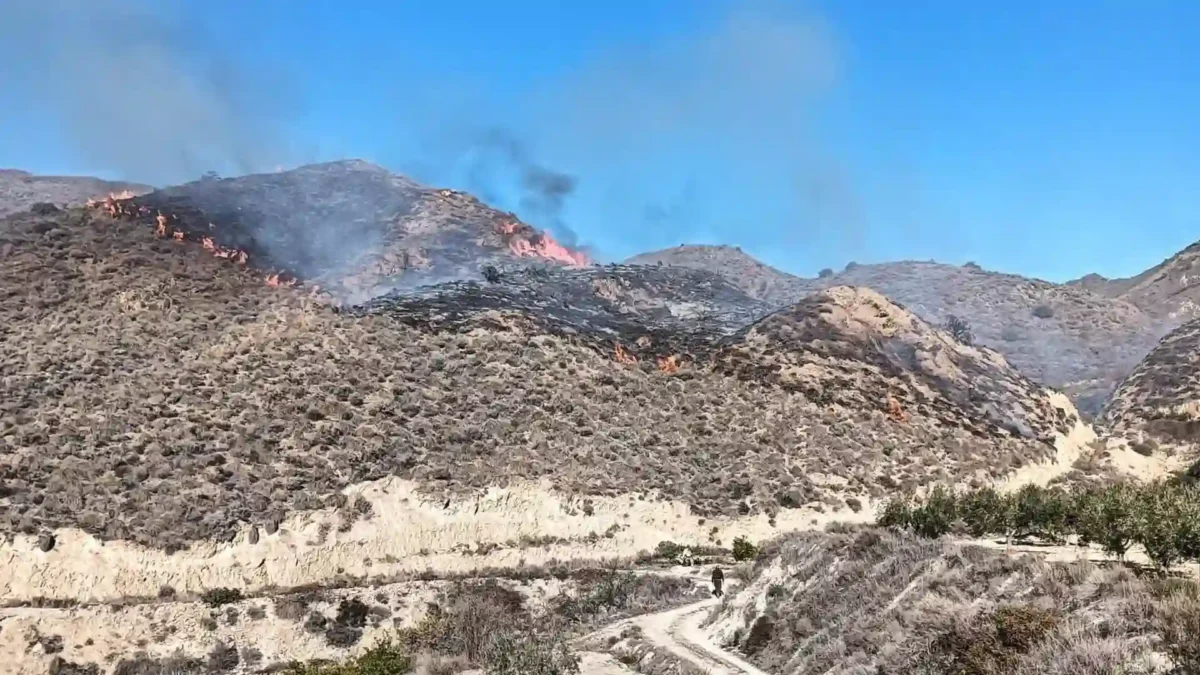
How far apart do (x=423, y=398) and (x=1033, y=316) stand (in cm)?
9164

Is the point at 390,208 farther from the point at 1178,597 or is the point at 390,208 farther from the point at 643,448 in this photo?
the point at 1178,597

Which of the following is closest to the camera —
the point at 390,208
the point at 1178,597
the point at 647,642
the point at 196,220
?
the point at 1178,597

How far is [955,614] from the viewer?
13.6m

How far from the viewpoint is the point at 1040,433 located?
2328 inches

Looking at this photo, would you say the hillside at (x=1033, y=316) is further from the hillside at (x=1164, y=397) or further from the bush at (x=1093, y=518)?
the bush at (x=1093, y=518)

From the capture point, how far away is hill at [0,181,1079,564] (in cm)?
3925

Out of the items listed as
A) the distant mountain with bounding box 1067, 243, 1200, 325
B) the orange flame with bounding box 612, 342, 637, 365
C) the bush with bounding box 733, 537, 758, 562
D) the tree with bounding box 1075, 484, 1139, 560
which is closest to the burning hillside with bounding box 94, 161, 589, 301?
the orange flame with bounding box 612, 342, 637, 365

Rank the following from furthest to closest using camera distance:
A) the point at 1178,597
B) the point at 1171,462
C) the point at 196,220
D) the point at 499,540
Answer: the point at 196,220 → the point at 1171,462 → the point at 499,540 → the point at 1178,597

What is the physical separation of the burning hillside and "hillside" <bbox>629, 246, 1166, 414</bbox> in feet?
129

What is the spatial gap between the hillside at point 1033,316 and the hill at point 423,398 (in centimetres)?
2798

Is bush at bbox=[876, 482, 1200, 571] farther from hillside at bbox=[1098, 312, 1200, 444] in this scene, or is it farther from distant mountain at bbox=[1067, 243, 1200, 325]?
distant mountain at bbox=[1067, 243, 1200, 325]

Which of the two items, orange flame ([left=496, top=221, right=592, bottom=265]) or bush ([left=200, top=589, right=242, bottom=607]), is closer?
bush ([left=200, top=589, right=242, bottom=607])

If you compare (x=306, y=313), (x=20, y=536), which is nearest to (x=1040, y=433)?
(x=306, y=313)

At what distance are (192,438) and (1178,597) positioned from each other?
138 ft
